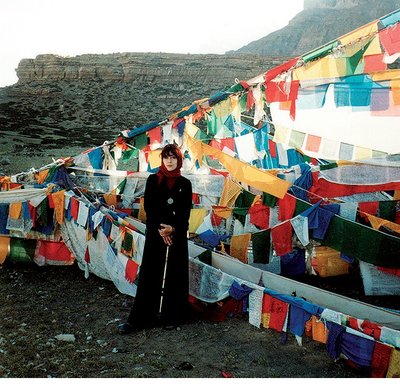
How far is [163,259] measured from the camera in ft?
14.4

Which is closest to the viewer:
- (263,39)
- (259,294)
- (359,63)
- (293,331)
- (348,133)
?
(293,331)

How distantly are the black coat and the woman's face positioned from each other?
14cm

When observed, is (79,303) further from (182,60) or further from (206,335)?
(182,60)

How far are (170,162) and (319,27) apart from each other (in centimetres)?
9791

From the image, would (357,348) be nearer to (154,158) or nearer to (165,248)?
(165,248)

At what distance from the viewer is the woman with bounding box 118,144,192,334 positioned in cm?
425

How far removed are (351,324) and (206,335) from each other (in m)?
1.49

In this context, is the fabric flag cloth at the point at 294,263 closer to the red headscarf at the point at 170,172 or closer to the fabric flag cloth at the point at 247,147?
the red headscarf at the point at 170,172

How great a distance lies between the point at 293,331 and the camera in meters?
3.95

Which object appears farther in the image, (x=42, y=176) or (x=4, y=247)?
(x=42, y=176)

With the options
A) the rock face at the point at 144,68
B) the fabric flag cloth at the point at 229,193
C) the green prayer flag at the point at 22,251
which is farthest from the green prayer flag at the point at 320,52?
the rock face at the point at 144,68

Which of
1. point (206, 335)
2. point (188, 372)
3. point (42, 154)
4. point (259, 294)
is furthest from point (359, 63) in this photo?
point (42, 154)

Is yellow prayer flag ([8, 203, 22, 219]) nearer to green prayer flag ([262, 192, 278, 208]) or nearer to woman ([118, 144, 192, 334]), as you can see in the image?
woman ([118, 144, 192, 334])

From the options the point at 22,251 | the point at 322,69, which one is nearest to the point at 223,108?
the point at 322,69
